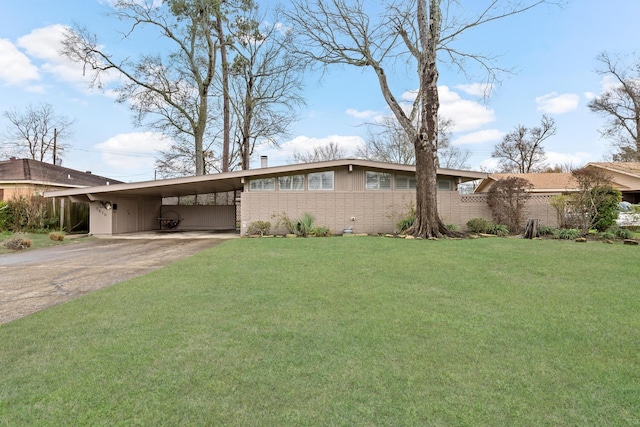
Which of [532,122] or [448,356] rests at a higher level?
[532,122]

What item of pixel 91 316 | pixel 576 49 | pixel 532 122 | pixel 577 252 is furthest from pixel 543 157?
pixel 91 316

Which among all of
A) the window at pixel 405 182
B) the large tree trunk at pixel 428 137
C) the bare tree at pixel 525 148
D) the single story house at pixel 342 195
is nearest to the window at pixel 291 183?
the single story house at pixel 342 195

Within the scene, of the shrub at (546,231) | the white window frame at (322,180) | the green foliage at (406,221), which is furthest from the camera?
the white window frame at (322,180)

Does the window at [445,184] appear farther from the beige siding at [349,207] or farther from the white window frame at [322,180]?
the white window frame at [322,180]

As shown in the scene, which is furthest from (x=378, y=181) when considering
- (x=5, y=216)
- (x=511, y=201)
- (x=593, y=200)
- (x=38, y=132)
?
(x=38, y=132)

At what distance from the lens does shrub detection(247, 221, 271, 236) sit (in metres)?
12.2

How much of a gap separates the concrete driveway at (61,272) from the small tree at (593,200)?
11.9 metres

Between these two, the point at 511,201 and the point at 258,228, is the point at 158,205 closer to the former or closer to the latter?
the point at 258,228

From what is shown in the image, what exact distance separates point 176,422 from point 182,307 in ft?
6.92

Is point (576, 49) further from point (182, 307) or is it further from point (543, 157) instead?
point (543, 157)

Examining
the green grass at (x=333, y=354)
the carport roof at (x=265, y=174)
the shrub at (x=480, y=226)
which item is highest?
the carport roof at (x=265, y=174)

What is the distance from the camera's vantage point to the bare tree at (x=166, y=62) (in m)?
16.2

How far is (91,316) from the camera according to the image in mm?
3457

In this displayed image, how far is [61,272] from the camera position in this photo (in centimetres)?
611
